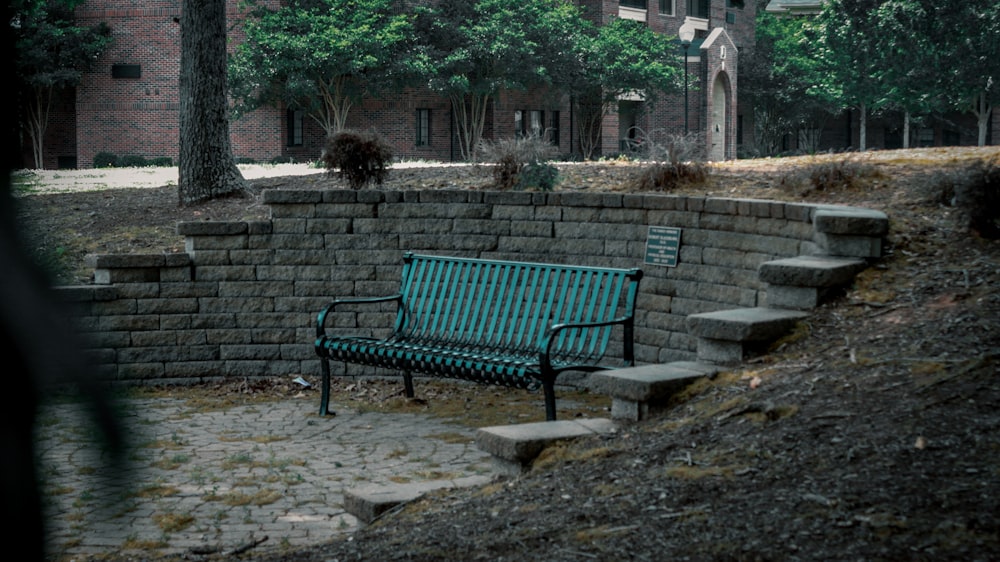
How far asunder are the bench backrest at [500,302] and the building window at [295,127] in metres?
29.9

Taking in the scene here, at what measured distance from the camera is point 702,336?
6.29 metres

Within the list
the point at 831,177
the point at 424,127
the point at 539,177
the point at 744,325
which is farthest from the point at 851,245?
the point at 424,127

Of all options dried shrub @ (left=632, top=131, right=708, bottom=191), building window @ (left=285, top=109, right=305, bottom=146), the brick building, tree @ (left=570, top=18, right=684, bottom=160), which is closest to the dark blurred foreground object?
dried shrub @ (left=632, top=131, right=708, bottom=191)

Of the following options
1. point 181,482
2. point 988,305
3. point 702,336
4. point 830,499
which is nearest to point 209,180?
point 181,482

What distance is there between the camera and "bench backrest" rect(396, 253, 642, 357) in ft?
26.9

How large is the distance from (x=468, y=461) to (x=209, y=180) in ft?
22.6

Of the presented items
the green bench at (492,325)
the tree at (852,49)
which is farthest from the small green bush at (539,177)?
the tree at (852,49)

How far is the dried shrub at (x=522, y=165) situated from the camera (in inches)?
385

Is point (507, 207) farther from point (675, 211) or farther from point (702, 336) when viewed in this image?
point (702, 336)

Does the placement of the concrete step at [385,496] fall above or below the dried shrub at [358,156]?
below

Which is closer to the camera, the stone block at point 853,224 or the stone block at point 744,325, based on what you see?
the stone block at point 744,325

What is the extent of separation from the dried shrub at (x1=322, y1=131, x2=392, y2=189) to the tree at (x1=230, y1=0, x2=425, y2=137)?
24.5 meters

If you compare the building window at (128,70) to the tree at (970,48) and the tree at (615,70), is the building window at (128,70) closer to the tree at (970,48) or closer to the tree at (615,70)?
Result: the tree at (615,70)

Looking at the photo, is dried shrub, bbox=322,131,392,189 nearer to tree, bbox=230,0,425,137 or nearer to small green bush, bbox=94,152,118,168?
tree, bbox=230,0,425,137
